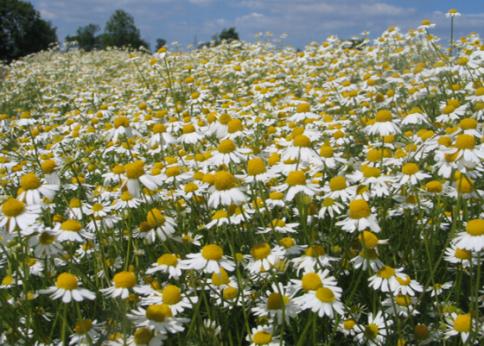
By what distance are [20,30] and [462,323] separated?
56720mm

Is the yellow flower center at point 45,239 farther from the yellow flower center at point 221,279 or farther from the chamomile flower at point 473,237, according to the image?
the chamomile flower at point 473,237

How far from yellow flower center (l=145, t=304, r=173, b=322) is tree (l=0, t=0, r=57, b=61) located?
1977 inches

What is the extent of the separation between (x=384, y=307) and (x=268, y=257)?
0.81 m

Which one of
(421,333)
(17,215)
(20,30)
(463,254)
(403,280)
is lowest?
(421,333)

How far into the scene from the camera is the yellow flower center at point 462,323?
2.25 metres

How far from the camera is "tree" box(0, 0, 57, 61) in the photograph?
4834 cm

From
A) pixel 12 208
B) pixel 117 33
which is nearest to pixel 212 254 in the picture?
pixel 12 208

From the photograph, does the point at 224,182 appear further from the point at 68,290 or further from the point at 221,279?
the point at 68,290

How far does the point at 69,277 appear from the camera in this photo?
7.22 ft

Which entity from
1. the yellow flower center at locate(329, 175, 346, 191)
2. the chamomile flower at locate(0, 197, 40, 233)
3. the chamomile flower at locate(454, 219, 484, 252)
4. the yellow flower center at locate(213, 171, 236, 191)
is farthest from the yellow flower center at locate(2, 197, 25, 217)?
the chamomile flower at locate(454, 219, 484, 252)

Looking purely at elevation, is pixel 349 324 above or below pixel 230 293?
below

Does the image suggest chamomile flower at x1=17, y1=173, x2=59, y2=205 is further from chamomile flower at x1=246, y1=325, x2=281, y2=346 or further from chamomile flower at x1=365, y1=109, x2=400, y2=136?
chamomile flower at x1=365, y1=109, x2=400, y2=136

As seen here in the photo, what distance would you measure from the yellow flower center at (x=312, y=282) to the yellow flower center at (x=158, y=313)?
0.63 m

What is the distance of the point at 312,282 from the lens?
2.13 meters
